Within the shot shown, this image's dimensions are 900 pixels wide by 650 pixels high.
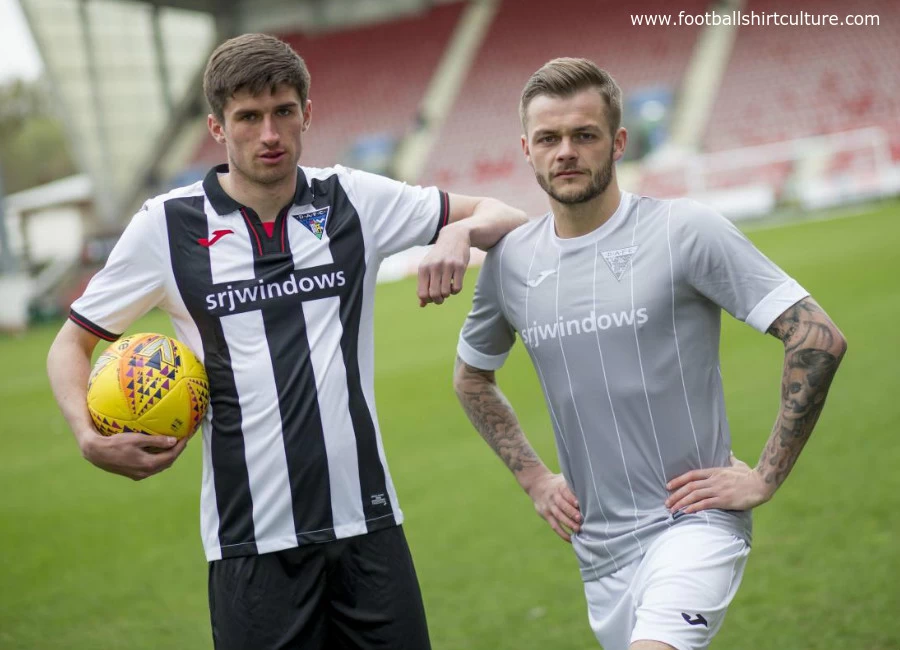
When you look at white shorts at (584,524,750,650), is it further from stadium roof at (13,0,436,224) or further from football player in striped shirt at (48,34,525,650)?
stadium roof at (13,0,436,224)

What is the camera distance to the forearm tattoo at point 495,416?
356cm

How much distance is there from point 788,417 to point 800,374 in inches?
5.4

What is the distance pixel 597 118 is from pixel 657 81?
3001 cm

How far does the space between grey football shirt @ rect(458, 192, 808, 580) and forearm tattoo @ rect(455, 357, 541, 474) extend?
1.40 ft

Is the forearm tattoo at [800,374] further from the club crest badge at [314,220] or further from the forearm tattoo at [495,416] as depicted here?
the club crest badge at [314,220]

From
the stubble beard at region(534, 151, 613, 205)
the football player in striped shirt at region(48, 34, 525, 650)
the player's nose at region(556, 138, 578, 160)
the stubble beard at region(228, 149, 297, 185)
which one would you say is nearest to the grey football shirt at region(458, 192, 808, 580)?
the stubble beard at region(534, 151, 613, 205)

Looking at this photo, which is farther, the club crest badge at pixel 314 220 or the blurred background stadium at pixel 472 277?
the blurred background stadium at pixel 472 277

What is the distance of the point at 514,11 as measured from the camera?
117ft

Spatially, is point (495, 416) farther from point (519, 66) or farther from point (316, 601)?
point (519, 66)

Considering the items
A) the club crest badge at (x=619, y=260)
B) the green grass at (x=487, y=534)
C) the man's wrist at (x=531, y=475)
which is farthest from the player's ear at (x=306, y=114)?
the green grass at (x=487, y=534)

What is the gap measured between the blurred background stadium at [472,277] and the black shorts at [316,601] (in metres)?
1.96

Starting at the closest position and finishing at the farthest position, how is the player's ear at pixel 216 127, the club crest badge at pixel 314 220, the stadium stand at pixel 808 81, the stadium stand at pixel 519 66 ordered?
1. the player's ear at pixel 216 127
2. the club crest badge at pixel 314 220
3. the stadium stand at pixel 808 81
4. the stadium stand at pixel 519 66

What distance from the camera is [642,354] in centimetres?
300

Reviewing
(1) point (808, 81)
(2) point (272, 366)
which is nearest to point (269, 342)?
(2) point (272, 366)
